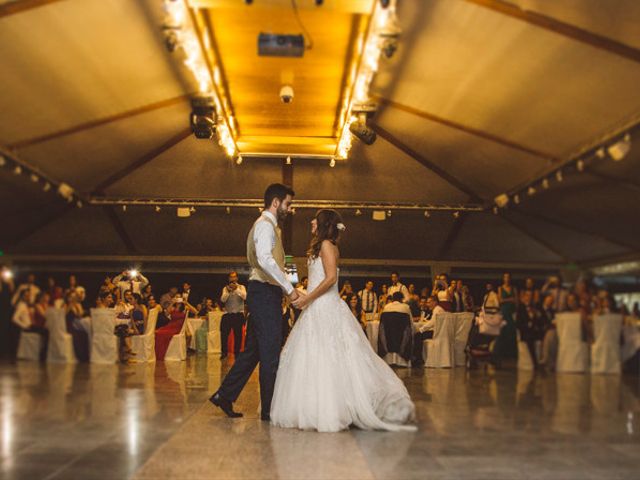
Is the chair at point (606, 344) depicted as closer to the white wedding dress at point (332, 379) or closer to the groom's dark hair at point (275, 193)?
the white wedding dress at point (332, 379)

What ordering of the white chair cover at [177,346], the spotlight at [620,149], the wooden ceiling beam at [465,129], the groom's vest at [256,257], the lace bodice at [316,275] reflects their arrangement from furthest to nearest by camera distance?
the wooden ceiling beam at [465,129]
the spotlight at [620,149]
the lace bodice at [316,275]
the groom's vest at [256,257]
the white chair cover at [177,346]

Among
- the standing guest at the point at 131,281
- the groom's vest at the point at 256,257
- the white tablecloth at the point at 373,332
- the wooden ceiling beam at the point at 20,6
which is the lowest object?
the white tablecloth at the point at 373,332

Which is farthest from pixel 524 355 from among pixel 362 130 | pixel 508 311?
pixel 362 130

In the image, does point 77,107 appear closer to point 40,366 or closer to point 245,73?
point 245,73

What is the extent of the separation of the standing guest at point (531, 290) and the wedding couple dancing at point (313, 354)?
178cm

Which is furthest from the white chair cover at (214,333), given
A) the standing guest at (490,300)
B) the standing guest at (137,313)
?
the standing guest at (490,300)

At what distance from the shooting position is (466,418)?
4.68 metres

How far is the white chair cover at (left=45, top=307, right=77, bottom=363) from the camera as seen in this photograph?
1.51 m

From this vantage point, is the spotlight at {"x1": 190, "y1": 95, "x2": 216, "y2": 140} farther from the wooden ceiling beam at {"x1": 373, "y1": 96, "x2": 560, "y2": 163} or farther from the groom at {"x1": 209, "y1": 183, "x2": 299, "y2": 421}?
the groom at {"x1": 209, "y1": 183, "x2": 299, "y2": 421}

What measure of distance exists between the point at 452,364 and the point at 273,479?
19.3ft

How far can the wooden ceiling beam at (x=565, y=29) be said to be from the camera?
766cm

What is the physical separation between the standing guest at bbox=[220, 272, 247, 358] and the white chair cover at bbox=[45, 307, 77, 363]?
1238 millimetres

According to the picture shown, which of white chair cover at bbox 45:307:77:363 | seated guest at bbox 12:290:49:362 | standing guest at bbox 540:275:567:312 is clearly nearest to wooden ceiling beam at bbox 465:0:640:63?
standing guest at bbox 540:275:567:312

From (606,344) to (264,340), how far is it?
2284 mm
